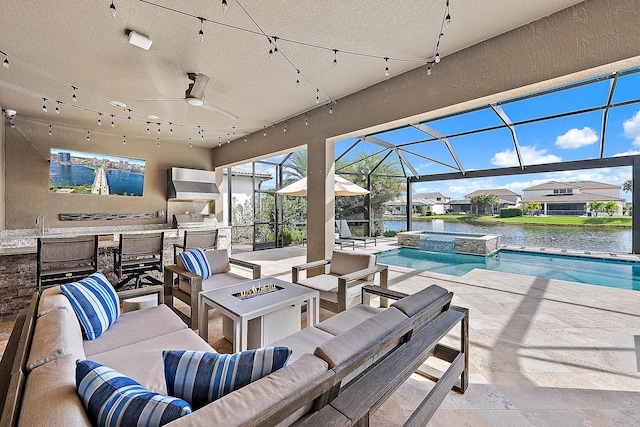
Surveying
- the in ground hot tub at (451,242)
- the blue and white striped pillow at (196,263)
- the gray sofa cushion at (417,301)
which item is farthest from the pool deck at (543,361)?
the in ground hot tub at (451,242)

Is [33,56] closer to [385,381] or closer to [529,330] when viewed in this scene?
[385,381]

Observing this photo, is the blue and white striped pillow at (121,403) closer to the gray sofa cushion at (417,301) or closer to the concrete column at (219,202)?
the gray sofa cushion at (417,301)

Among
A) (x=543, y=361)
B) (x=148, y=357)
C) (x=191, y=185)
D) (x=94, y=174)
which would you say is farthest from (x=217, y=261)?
(x=94, y=174)

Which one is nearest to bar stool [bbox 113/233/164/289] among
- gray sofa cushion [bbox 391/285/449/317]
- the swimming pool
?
gray sofa cushion [bbox 391/285/449/317]

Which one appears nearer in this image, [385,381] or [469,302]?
[385,381]

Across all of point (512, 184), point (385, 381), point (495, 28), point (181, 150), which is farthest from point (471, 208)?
point (385, 381)

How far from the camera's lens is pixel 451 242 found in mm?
8430

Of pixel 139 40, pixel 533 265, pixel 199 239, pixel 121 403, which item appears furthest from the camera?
pixel 533 265

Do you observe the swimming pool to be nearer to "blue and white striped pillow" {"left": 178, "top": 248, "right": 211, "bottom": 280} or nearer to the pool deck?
the pool deck

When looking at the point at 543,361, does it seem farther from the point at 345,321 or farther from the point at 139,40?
the point at 139,40

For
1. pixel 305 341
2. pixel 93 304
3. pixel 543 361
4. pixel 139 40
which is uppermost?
pixel 139 40

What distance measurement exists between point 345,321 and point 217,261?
2.15 metres

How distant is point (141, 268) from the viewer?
407 cm

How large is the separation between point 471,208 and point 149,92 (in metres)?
9.60
